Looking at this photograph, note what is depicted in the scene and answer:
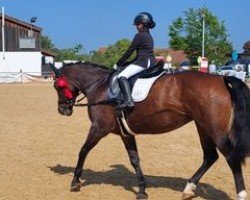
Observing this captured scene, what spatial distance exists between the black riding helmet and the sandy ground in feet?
8.70

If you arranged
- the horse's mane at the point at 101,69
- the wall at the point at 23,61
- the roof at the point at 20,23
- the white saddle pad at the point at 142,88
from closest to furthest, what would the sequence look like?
the white saddle pad at the point at 142,88 < the horse's mane at the point at 101,69 < the wall at the point at 23,61 < the roof at the point at 20,23

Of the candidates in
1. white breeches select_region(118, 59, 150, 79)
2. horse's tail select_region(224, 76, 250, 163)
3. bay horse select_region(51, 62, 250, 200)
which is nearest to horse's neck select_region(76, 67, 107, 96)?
bay horse select_region(51, 62, 250, 200)

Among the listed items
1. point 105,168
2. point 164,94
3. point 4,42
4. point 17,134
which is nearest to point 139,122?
point 164,94

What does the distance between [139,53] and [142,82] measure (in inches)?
20.0

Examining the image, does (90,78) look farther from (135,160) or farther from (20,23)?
(20,23)

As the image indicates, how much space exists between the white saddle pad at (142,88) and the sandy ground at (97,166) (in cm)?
155

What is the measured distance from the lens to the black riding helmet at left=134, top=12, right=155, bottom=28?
25.5 feet

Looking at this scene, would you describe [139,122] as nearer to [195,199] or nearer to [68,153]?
[195,199]

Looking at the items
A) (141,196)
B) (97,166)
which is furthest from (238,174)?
(97,166)

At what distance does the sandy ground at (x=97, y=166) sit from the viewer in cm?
780

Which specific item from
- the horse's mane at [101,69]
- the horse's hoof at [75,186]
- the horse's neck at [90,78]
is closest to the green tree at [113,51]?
the horse's mane at [101,69]

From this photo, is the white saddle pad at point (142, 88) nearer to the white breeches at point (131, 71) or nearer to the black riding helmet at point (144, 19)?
the white breeches at point (131, 71)

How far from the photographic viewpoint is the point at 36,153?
10.9 meters

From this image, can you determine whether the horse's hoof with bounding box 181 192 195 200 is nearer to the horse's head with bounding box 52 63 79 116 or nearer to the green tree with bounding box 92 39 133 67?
the horse's head with bounding box 52 63 79 116
